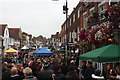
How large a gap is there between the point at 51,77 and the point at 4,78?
1736 mm

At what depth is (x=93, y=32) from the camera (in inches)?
445

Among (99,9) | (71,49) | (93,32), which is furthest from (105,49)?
(71,49)

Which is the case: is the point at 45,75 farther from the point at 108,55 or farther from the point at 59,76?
the point at 108,55

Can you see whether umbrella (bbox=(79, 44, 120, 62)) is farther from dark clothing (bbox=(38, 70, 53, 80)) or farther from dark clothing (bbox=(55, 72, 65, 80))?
dark clothing (bbox=(38, 70, 53, 80))

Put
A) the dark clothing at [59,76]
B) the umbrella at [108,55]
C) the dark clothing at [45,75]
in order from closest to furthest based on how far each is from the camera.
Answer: the umbrella at [108,55]
the dark clothing at [45,75]
the dark clothing at [59,76]

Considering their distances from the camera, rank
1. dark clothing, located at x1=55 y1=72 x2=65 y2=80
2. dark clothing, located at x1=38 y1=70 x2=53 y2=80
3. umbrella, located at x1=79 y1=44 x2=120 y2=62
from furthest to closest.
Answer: dark clothing, located at x1=55 y1=72 x2=65 y2=80 → dark clothing, located at x1=38 y1=70 x2=53 y2=80 → umbrella, located at x1=79 y1=44 x2=120 y2=62

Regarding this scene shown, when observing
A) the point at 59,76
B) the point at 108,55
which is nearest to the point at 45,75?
the point at 59,76

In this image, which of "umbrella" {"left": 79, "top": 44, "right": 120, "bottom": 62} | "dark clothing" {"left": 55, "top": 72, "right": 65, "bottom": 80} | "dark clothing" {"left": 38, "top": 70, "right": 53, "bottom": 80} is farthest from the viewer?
"dark clothing" {"left": 55, "top": 72, "right": 65, "bottom": 80}

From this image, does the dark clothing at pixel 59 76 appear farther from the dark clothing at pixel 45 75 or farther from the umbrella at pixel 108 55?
the umbrella at pixel 108 55

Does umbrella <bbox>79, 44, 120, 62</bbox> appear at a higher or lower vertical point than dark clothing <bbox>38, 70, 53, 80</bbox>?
higher

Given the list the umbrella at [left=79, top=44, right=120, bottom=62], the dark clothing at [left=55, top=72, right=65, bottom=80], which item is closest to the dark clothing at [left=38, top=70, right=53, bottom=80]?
the dark clothing at [left=55, top=72, right=65, bottom=80]

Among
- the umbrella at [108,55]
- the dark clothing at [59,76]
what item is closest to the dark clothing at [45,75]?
the dark clothing at [59,76]

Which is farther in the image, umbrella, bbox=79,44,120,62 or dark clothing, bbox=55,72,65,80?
dark clothing, bbox=55,72,65,80

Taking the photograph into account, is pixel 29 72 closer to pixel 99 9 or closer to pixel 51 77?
pixel 51 77
